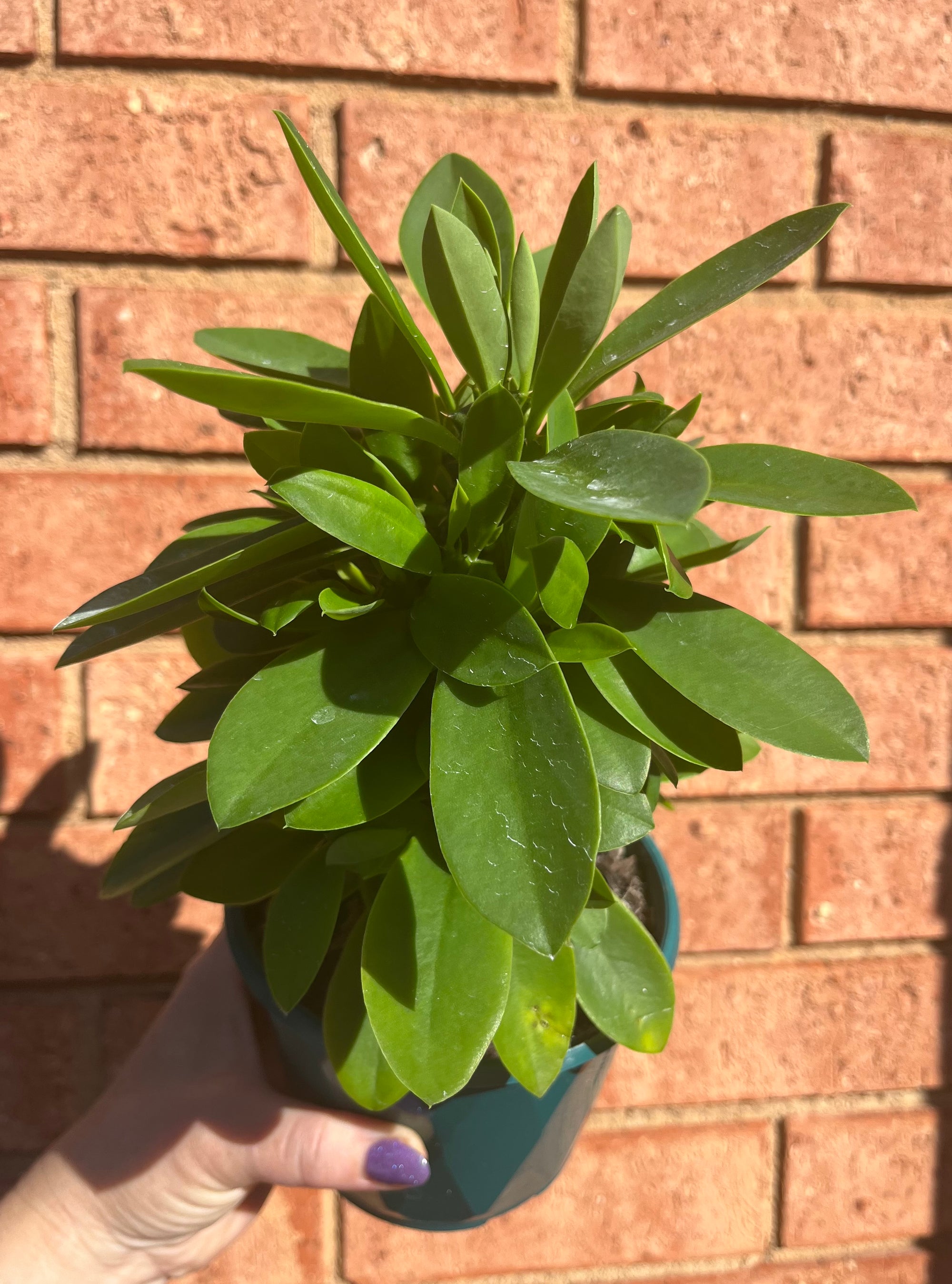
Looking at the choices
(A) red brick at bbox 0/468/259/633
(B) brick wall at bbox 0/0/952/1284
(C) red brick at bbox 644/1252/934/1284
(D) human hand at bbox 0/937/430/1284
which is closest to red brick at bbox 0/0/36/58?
(B) brick wall at bbox 0/0/952/1284

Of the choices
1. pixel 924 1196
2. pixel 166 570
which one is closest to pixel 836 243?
pixel 166 570

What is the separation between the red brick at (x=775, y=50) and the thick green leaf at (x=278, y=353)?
1.08 ft

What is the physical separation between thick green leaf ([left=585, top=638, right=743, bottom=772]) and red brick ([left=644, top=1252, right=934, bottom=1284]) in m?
0.68

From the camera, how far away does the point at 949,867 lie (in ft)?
2.31

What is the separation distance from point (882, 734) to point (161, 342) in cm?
63

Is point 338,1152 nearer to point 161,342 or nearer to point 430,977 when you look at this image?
point 430,977

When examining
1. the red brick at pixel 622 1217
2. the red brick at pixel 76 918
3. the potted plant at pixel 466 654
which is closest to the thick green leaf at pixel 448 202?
the potted plant at pixel 466 654

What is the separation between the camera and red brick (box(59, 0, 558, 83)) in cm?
54

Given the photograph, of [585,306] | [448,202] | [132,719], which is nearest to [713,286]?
[585,306]

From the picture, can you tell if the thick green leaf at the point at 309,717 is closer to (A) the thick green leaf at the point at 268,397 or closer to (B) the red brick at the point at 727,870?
(A) the thick green leaf at the point at 268,397

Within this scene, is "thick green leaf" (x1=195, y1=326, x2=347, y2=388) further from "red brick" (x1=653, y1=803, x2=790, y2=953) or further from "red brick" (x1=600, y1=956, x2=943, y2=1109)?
"red brick" (x1=600, y1=956, x2=943, y2=1109)

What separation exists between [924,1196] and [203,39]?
110 cm

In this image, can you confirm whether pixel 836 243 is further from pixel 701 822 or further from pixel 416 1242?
pixel 416 1242

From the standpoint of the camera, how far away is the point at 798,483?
314 millimetres
